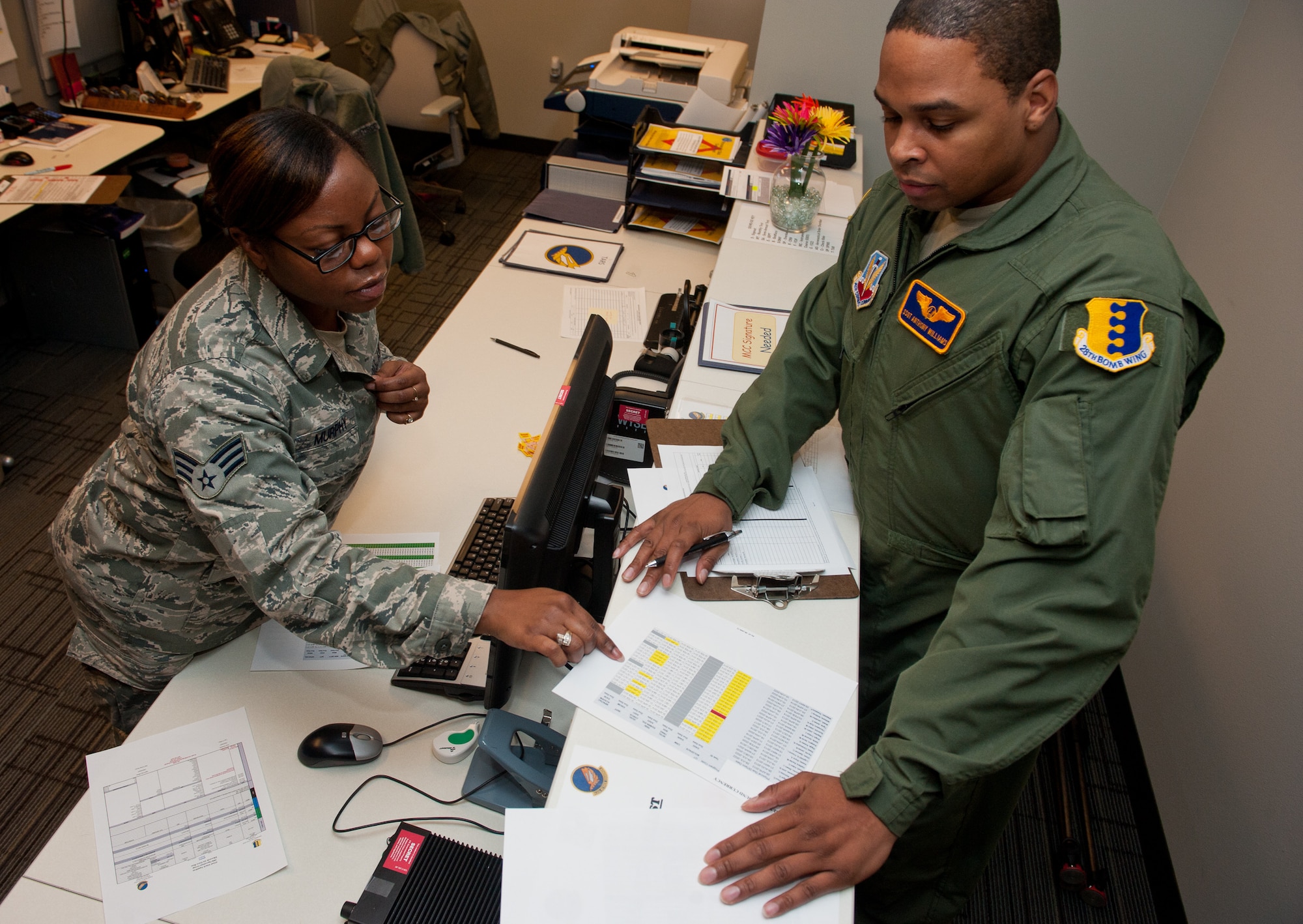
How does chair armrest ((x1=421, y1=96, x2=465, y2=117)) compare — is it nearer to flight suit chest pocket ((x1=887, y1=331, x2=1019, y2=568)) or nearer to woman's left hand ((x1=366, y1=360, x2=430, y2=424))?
woman's left hand ((x1=366, y1=360, x2=430, y2=424))

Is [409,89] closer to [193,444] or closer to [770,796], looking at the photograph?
[193,444]

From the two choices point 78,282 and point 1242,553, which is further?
point 78,282

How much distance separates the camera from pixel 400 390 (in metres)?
1.39

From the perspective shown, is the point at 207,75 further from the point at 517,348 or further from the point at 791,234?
the point at 791,234

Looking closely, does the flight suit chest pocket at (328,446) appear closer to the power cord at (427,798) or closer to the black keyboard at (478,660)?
the black keyboard at (478,660)

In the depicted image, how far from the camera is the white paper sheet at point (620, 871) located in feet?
2.69

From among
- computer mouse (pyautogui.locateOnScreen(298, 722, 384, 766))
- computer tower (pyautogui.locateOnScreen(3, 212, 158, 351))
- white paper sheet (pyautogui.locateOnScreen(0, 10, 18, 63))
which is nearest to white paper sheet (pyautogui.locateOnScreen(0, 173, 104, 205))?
computer tower (pyautogui.locateOnScreen(3, 212, 158, 351))

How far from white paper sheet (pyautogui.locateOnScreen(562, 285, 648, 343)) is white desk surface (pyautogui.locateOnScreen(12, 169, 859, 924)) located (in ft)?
1.04

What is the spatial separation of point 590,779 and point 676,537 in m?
Result: 0.36

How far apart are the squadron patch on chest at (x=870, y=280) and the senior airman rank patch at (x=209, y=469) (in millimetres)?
874

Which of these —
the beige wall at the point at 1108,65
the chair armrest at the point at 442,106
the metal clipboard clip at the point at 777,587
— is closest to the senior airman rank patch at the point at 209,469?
the metal clipboard clip at the point at 777,587

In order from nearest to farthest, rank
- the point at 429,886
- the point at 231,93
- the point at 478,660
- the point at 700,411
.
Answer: the point at 429,886 < the point at 478,660 < the point at 700,411 < the point at 231,93

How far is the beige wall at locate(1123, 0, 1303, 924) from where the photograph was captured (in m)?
1.54

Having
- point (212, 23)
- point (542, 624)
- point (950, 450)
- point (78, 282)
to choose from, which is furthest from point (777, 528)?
point (212, 23)
